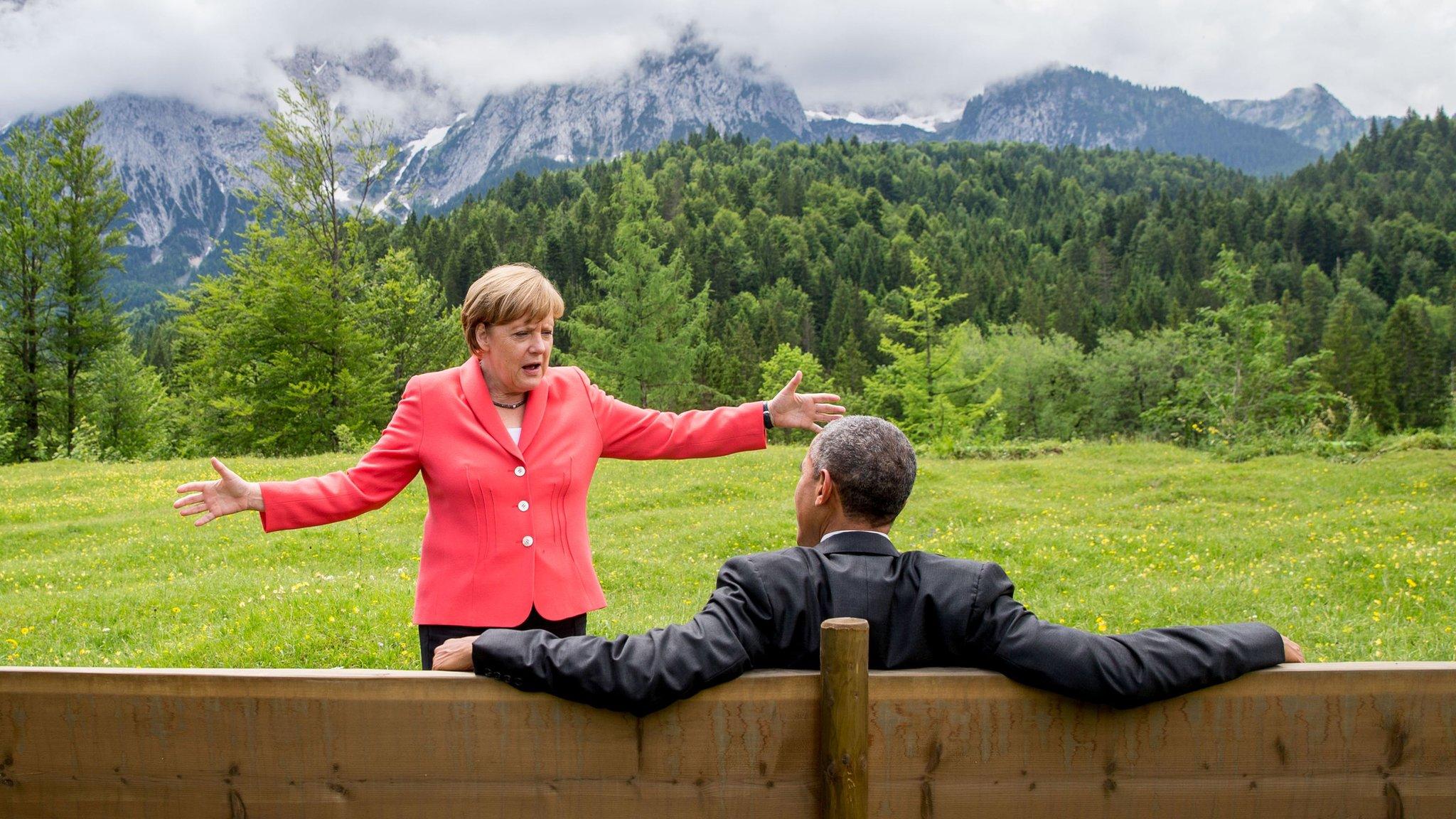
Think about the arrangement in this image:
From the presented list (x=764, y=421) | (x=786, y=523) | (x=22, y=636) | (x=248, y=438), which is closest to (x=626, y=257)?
(x=248, y=438)

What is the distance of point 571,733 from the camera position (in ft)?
7.82

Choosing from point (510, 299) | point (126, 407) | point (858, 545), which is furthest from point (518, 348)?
point (126, 407)

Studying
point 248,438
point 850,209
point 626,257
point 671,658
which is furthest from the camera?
point 850,209

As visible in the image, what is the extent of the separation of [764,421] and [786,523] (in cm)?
1053

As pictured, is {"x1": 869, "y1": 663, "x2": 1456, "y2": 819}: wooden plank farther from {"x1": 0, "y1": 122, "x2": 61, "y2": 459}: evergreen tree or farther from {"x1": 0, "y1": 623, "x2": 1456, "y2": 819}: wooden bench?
{"x1": 0, "y1": 122, "x2": 61, "y2": 459}: evergreen tree

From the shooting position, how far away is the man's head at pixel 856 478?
9.47 ft

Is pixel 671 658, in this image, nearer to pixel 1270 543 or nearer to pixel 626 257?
pixel 1270 543

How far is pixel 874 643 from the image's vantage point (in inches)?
102

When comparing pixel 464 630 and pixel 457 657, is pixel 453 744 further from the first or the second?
pixel 464 630

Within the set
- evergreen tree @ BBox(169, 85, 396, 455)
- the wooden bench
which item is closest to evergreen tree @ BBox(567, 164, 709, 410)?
evergreen tree @ BBox(169, 85, 396, 455)

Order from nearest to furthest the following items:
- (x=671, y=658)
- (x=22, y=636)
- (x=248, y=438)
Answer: (x=671, y=658) → (x=22, y=636) → (x=248, y=438)

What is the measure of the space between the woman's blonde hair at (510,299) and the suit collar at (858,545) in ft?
4.36

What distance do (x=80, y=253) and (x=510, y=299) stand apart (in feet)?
146

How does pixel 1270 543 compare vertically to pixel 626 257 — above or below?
below
